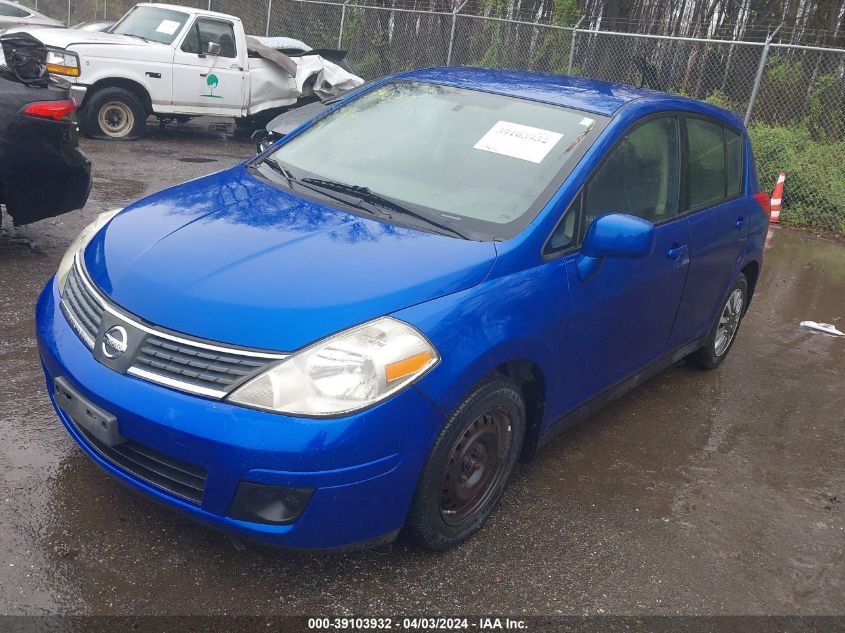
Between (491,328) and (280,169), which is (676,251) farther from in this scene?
(280,169)

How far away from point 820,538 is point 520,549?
1.39 meters

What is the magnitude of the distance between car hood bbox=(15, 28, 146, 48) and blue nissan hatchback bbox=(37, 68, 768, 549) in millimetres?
7609

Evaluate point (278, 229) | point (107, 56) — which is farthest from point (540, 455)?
point (107, 56)

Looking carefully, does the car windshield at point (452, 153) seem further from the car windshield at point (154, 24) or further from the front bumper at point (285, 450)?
the car windshield at point (154, 24)

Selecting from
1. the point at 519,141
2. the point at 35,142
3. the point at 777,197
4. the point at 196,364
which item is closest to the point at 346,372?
the point at 196,364

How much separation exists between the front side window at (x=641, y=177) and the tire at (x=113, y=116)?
28.3ft

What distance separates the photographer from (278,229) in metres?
3.13

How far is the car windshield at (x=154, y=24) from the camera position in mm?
11203

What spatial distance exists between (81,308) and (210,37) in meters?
9.52

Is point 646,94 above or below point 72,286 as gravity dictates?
above

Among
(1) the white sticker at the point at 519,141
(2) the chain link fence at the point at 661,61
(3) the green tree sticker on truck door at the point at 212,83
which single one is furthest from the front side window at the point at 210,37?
(1) the white sticker at the point at 519,141

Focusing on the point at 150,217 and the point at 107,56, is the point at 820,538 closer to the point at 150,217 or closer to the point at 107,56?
the point at 150,217

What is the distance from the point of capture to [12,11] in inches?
759

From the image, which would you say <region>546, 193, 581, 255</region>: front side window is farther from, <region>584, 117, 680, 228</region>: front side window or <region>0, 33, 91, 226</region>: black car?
<region>0, 33, 91, 226</region>: black car
